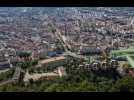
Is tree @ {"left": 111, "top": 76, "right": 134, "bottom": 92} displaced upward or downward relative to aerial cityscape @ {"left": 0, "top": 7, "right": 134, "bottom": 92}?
downward

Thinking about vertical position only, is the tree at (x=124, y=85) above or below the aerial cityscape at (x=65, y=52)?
below

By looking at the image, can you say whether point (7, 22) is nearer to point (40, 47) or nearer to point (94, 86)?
point (40, 47)

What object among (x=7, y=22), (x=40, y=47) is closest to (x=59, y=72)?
(x=40, y=47)

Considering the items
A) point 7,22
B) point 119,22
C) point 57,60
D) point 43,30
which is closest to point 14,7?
point 7,22

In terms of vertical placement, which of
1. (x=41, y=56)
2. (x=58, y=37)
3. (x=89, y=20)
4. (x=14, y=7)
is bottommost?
(x=41, y=56)

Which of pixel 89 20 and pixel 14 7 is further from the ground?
pixel 14 7

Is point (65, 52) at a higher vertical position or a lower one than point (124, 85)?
higher
